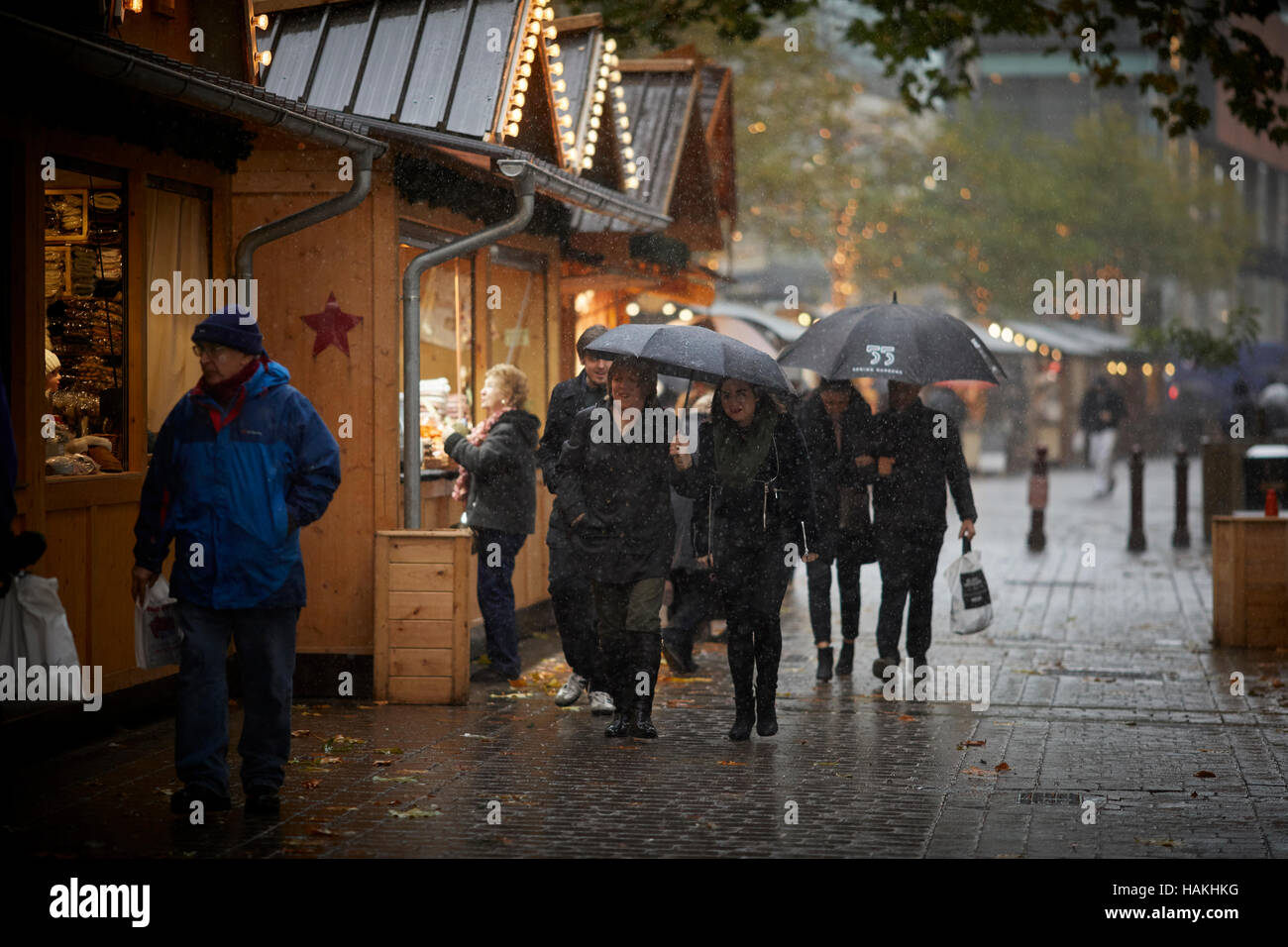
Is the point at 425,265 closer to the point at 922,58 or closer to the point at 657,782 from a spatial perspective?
the point at 657,782

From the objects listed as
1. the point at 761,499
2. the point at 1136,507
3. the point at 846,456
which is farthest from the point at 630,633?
the point at 1136,507

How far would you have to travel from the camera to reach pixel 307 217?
30.2 ft

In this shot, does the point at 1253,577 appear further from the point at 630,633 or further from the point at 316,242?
the point at 316,242

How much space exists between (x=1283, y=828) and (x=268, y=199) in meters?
6.04

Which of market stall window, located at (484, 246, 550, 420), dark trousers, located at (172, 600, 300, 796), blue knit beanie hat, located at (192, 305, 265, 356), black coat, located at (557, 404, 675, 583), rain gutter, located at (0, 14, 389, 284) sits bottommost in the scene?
dark trousers, located at (172, 600, 300, 796)

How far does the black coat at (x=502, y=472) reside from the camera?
9.90 meters

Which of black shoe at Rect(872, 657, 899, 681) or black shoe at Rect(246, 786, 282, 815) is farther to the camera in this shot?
black shoe at Rect(872, 657, 899, 681)

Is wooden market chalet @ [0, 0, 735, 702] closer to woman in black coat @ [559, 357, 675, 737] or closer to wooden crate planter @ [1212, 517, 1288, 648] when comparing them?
woman in black coat @ [559, 357, 675, 737]

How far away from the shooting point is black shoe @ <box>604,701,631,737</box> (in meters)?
8.32

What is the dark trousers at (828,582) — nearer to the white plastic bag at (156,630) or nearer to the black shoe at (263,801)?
the black shoe at (263,801)

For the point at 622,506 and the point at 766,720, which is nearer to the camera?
the point at 622,506

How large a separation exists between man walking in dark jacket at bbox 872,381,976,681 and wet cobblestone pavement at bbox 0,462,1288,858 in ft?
1.55

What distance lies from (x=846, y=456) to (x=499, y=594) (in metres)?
2.22

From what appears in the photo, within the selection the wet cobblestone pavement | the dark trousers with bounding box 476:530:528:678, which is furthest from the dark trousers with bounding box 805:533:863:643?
the dark trousers with bounding box 476:530:528:678
